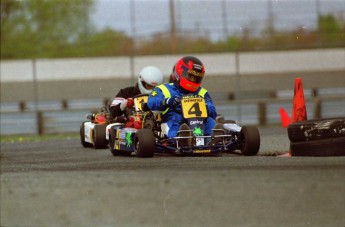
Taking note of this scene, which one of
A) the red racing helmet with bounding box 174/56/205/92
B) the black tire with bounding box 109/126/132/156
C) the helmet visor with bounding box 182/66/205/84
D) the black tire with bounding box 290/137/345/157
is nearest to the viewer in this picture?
the black tire with bounding box 290/137/345/157

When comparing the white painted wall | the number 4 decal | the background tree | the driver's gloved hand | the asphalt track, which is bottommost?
the asphalt track

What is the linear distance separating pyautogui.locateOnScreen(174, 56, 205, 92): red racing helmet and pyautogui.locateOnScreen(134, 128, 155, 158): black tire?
586mm

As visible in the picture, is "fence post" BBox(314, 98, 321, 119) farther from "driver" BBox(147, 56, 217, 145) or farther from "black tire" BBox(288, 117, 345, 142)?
"black tire" BBox(288, 117, 345, 142)

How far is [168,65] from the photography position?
21219 millimetres

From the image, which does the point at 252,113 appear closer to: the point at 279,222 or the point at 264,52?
the point at 264,52

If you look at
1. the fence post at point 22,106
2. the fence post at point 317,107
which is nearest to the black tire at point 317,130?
the fence post at point 22,106

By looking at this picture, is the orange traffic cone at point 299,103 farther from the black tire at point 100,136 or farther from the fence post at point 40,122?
the fence post at point 40,122

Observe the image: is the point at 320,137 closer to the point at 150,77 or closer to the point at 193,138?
the point at 193,138

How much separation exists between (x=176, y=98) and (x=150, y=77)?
1.07ft

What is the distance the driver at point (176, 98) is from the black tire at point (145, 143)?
0.23 m

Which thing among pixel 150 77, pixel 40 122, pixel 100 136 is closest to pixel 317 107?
pixel 40 122

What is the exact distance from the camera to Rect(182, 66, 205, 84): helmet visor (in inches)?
340

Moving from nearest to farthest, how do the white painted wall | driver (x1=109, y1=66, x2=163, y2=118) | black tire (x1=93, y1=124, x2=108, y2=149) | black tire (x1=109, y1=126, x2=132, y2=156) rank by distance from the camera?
driver (x1=109, y1=66, x2=163, y2=118)
black tire (x1=109, y1=126, x2=132, y2=156)
black tire (x1=93, y1=124, x2=108, y2=149)
the white painted wall

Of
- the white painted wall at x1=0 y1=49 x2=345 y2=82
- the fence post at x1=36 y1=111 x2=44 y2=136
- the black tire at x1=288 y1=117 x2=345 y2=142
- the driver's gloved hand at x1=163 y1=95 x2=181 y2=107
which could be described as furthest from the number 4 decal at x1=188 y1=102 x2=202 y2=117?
the fence post at x1=36 y1=111 x2=44 y2=136
